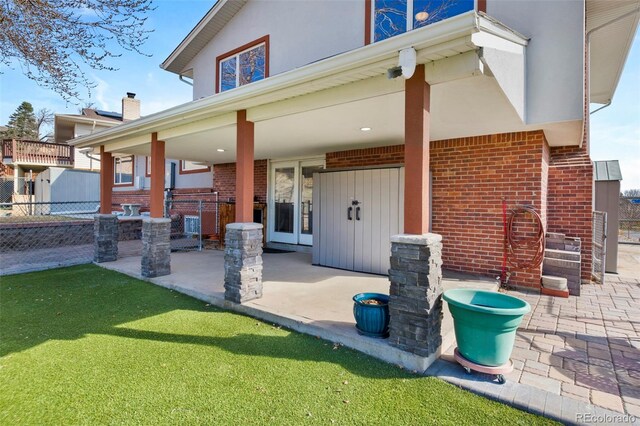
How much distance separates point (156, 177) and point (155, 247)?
49.1 inches

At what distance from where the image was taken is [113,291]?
520 centimetres

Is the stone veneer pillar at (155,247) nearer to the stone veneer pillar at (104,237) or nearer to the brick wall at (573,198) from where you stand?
the stone veneer pillar at (104,237)

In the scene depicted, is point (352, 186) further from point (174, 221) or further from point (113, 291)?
point (174, 221)

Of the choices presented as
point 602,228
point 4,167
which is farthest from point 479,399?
point 4,167

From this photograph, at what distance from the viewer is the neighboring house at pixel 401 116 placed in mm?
3043

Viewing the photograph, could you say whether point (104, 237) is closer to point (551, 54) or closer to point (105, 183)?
point (105, 183)

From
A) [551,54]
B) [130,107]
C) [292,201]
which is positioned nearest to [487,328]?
[551,54]

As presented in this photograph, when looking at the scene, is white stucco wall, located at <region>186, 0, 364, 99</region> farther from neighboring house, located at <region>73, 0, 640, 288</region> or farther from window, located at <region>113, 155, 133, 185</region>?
window, located at <region>113, 155, 133, 185</region>

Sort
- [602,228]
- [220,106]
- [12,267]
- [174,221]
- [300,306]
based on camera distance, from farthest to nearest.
Result: [174,221] < [12,267] < [602,228] < [220,106] < [300,306]

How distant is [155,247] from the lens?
5.83 metres

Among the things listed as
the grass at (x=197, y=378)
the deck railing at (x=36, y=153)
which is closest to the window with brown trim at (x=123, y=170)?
the deck railing at (x=36, y=153)

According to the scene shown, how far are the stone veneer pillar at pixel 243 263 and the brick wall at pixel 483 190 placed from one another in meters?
3.53

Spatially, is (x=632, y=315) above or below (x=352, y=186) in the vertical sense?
below

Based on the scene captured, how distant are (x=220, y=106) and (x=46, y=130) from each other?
105 feet
